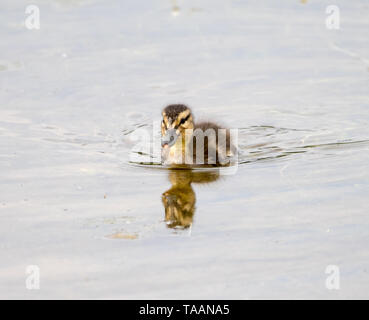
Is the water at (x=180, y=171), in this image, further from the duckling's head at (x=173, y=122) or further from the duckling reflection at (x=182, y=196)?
the duckling's head at (x=173, y=122)

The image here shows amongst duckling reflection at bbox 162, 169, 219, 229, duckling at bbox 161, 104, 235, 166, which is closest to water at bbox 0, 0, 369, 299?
duckling reflection at bbox 162, 169, 219, 229

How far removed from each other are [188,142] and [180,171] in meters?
0.43

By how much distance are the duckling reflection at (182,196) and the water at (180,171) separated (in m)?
0.02

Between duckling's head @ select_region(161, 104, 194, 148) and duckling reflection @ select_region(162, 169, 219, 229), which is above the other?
duckling's head @ select_region(161, 104, 194, 148)

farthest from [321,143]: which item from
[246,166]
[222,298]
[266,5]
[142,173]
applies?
[266,5]

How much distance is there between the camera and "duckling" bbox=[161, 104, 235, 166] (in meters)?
7.21

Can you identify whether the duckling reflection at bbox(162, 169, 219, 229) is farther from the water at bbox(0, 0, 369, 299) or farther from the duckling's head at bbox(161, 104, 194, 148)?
the duckling's head at bbox(161, 104, 194, 148)

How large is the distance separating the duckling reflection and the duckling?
0.22 meters

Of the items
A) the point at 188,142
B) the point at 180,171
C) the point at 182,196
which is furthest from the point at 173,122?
the point at 182,196

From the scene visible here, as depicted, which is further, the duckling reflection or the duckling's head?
the duckling's head

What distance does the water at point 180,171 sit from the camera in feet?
16.2

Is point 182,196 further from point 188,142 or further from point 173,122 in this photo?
point 188,142

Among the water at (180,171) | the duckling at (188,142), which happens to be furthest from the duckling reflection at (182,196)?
the duckling at (188,142)

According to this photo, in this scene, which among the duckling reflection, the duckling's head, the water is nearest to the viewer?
the water
